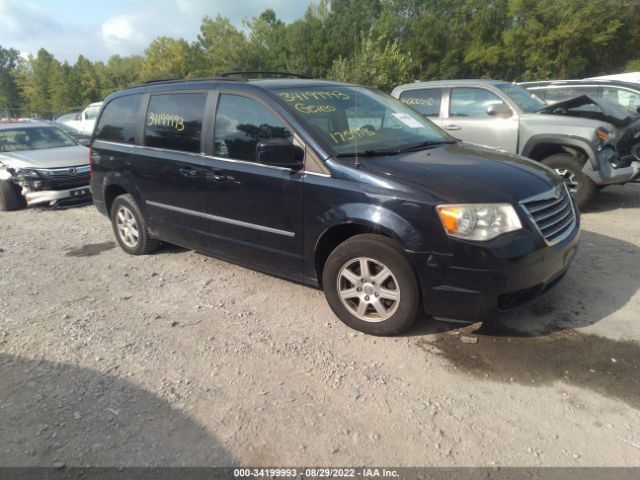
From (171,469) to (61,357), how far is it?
154 cm

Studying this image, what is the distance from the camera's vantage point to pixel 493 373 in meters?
2.91

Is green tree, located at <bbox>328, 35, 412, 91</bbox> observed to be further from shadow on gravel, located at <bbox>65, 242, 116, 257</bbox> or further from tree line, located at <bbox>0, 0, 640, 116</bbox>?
shadow on gravel, located at <bbox>65, 242, 116, 257</bbox>

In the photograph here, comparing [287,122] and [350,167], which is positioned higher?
[287,122]

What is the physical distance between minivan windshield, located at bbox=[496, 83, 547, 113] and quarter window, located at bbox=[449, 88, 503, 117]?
0.23m

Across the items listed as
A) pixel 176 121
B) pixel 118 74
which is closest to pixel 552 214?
pixel 176 121

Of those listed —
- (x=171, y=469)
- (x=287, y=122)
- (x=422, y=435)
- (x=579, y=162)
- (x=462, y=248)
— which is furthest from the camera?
(x=579, y=162)

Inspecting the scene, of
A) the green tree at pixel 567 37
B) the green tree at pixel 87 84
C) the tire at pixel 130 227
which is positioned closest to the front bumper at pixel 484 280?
the tire at pixel 130 227

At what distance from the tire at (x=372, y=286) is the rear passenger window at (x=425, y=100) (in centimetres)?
474

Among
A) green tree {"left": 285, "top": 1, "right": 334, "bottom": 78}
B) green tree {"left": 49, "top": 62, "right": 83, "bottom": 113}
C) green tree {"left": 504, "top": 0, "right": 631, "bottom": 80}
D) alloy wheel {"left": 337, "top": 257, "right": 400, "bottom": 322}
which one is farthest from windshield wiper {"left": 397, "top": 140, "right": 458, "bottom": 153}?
green tree {"left": 49, "top": 62, "right": 83, "bottom": 113}

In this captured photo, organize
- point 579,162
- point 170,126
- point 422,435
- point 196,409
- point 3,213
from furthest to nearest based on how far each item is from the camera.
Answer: point 3,213
point 579,162
point 170,126
point 196,409
point 422,435

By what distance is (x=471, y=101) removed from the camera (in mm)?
7184

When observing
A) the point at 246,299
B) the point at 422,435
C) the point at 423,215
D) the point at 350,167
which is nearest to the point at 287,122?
the point at 350,167

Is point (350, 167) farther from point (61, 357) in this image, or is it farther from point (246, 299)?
point (61, 357)

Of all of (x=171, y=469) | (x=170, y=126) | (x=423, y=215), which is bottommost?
(x=171, y=469)
